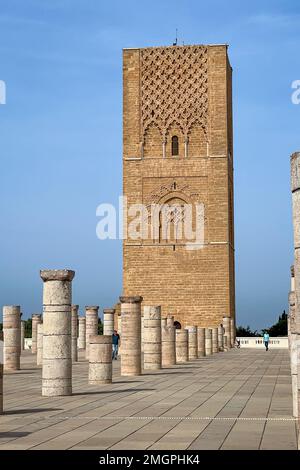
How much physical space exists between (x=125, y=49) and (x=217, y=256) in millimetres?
9624

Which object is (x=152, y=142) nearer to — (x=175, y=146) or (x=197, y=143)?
(x=175, y=146)

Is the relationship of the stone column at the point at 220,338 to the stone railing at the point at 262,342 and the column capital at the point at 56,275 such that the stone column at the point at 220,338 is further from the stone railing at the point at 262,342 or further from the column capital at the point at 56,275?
the column capital at the point at 56,275

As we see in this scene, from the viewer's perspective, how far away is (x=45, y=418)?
28.6ft

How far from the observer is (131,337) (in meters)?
16.2

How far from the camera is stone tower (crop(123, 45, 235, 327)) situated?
36562 mm

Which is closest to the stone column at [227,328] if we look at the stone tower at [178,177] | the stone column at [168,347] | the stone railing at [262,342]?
the stone tower at [178,177]

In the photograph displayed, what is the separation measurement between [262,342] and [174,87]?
440 inches

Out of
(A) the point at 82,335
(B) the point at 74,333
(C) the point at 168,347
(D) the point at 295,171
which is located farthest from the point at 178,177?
(D) the point at 295,171

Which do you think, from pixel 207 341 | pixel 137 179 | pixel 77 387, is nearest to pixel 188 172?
pixel 137 179

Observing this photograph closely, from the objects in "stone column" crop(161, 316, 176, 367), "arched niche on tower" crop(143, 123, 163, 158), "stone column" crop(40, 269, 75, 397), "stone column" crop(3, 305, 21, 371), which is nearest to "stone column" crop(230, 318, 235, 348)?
"arched niche on tower" crop(143, 123, 163, 158)

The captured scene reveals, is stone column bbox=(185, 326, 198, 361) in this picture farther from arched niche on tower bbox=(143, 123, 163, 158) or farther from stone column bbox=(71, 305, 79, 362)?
arched niche on tower bbox=(143, 123, 163, 158)

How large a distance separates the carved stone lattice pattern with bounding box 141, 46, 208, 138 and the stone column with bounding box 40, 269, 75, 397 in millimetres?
26588
